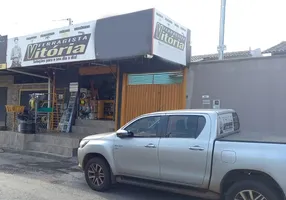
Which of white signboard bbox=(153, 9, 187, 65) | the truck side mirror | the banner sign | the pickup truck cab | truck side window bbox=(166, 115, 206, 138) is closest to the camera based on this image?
the pickup truck cab

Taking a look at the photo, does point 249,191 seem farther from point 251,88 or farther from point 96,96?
point 96,96

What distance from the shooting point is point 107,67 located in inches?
535

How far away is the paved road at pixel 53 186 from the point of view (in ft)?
20.9

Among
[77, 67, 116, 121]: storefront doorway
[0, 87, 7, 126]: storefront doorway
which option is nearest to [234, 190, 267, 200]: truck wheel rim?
[77, 67, 116, 121]: storefront doorway

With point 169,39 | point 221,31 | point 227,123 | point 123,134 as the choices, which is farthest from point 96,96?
Answer: point 227,123

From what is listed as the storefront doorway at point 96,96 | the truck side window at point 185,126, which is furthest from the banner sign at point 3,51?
the truck side window at point 185,126

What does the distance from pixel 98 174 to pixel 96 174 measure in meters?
0.05

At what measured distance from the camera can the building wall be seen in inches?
373

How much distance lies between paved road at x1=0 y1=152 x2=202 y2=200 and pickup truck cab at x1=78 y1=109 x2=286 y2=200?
0.36 m

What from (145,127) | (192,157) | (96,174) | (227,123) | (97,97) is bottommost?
(96,174)

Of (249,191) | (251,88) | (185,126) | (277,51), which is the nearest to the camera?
(249,191)

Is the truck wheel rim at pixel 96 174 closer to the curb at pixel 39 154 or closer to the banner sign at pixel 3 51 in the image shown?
the curb at pixel 39 154

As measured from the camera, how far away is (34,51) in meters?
12.6

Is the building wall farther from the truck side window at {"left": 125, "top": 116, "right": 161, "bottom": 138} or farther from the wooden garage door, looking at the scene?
the truck side window at {"left": 125, "top": 116, "right": 161, "bottom": 138}
